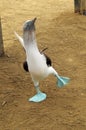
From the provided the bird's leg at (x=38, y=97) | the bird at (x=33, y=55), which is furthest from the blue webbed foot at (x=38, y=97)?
the bird at (x=33, y=55)

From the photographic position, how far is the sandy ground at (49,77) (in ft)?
10.4

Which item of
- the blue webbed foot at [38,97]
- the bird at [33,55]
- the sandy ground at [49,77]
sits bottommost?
the sandy ground at [49,77]

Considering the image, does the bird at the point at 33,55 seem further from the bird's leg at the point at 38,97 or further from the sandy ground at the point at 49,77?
the sandy ground at the point at 49,77

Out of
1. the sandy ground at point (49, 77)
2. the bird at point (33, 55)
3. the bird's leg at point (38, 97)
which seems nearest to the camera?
the bird at point (33, 55)

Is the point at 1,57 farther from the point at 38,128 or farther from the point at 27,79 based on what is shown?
the point at 38,128

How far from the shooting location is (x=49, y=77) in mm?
3961

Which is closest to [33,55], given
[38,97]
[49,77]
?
[38,97]

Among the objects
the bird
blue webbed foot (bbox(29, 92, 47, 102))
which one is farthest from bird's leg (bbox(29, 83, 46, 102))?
the bird

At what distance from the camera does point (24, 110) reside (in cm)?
336

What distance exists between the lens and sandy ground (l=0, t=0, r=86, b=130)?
3.18 m

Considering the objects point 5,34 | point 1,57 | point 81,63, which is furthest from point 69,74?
point 5,34

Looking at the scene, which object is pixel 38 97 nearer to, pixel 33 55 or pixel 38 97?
pixel 38 97

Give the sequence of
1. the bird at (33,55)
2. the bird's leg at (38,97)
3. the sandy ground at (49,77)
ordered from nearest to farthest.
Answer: the bird at (33,55), the sandy ground at (49,77), the bird's leg at (38,97)

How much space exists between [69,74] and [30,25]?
1.17m
